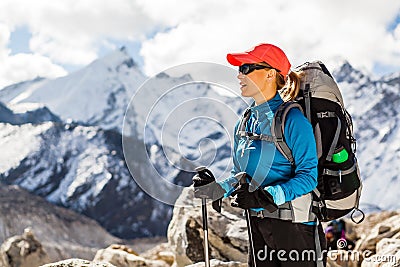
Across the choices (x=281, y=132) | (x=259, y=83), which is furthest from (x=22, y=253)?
(x=281, y=132)

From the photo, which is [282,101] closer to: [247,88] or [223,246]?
[247,88]

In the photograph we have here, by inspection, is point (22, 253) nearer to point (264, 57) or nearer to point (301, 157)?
point (264, 57)

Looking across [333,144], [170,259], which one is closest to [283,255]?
[333,144]

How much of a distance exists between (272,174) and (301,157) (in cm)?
24

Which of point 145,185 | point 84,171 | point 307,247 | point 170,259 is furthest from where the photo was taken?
point 84,171

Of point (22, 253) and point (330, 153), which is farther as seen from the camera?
point (22, 253)

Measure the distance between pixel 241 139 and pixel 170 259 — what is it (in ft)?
27.2

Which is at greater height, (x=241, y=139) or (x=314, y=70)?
(x=314, y=70)

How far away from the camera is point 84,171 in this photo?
7938cm

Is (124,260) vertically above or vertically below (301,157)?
above

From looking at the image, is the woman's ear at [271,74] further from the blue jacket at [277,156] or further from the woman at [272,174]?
the blue jacket at [277,156]

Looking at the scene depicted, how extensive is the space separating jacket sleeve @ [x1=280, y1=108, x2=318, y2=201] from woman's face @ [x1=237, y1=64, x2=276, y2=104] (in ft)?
1.05

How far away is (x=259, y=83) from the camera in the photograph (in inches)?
147

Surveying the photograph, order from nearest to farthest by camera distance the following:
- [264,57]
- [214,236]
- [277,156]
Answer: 1. [277,156]
2. [264,57]
3. [214,236]
